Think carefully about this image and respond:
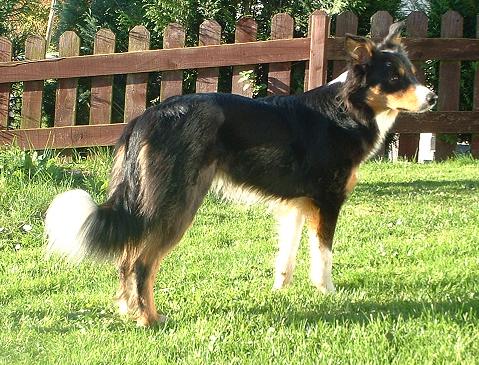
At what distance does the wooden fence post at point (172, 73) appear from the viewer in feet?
32.3

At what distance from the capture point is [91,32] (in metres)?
11.0

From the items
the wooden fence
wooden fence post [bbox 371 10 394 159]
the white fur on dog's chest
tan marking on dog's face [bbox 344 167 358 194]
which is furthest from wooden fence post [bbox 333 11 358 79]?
tan marking on dog's face [bbox 344 167 358 194]

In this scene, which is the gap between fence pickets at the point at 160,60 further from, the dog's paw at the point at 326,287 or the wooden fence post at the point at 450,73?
the dog's paw at the point at 326,287

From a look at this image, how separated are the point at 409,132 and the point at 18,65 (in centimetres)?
538

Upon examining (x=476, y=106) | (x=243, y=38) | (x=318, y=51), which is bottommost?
(x=476, y=106)

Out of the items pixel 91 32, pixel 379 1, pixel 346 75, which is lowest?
pixel 346 75

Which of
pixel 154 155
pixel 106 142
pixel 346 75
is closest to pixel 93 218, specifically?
pixel 154 155

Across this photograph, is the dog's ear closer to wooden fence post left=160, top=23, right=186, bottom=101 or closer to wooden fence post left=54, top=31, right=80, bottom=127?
wooden fence post left=160, top=23, right=186, bottom=101

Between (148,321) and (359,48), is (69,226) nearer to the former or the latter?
(148,321)

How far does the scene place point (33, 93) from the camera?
32.7 ft

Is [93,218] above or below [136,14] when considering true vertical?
below

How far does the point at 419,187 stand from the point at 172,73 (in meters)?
3.58

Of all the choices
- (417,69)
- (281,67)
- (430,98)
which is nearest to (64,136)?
(281,67)

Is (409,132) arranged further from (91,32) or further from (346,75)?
(346,75)
